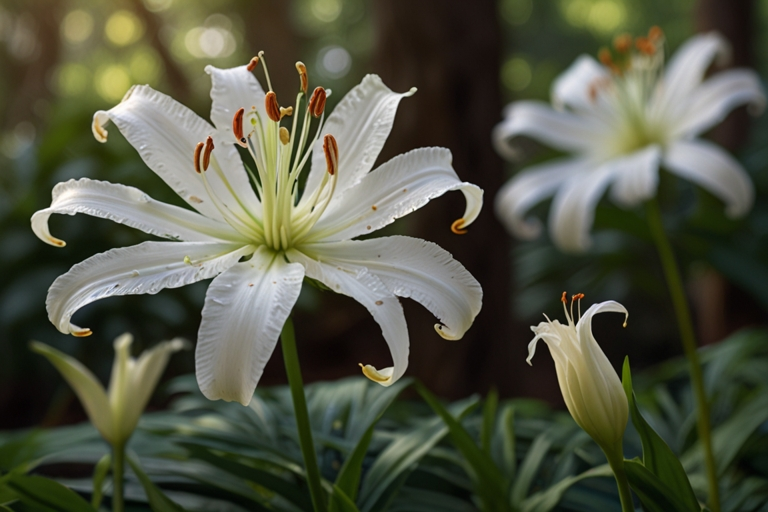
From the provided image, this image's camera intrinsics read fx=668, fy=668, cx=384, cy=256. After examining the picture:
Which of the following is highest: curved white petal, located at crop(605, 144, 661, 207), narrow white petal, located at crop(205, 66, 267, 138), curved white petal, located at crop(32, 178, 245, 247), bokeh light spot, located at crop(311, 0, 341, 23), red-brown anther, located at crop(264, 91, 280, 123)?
bokeh light spot, located at crop(311, 0, 341, 23)

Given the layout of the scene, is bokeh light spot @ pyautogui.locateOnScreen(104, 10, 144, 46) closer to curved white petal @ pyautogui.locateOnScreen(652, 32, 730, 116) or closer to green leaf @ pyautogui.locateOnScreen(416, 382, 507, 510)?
curved white petal @ pyautogui.locateOnScreen(652, 32, 730, 116)

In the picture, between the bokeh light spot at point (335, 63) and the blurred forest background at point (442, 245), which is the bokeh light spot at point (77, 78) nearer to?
the bokeh light spot at point (335, 63)

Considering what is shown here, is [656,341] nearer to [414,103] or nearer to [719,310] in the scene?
[719,310]

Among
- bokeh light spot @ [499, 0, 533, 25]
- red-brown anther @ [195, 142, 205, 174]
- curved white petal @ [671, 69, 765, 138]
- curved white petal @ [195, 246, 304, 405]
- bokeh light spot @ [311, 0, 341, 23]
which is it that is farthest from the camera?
bokeh light spot @ [311, 0, 341, 23]

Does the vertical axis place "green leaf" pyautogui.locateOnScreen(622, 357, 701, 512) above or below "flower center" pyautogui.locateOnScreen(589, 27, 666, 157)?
below

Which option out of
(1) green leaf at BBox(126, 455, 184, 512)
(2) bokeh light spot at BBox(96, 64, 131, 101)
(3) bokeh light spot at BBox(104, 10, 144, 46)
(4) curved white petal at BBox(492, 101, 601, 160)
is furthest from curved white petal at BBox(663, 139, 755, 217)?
(3) bokeh light spot at BBox(104, 10, 144, 46)

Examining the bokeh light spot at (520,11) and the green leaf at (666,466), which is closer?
the green leaf at (666,466)

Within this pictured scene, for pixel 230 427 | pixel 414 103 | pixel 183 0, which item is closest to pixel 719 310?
pixel 414 103

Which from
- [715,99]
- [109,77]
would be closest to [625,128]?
[715,99]

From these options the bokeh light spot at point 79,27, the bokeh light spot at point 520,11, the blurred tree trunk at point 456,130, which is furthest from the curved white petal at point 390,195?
the bokeh light spot at point 79,27
